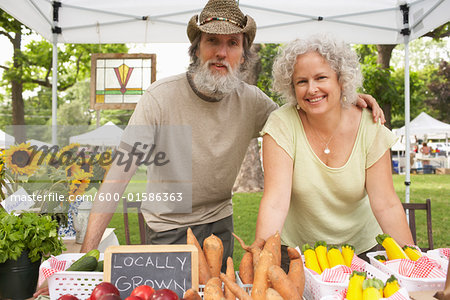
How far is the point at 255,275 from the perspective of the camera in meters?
1.19

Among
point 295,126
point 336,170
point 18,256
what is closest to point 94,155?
point 18,256

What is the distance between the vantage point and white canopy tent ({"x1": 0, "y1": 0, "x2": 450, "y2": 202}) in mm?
3867

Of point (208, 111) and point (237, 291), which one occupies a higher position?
point (208, 111)

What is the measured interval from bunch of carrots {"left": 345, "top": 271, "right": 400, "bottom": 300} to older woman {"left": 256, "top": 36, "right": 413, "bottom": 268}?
61 centimetres

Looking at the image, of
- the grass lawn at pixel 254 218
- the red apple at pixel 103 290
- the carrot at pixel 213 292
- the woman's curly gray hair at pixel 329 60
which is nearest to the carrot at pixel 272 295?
the carrot at pixel 213 292

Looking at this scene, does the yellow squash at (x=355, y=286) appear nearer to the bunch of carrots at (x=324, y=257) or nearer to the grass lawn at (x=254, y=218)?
the bunch of carrots at (x=324, y=257)

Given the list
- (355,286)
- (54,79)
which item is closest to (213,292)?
(355,286)

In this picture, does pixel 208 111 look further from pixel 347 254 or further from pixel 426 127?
pixel 426 127

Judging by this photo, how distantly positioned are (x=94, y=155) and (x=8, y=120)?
2553 cm

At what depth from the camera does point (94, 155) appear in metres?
2.49

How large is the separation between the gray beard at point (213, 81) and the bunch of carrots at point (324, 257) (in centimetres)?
103

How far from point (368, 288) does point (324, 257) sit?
12.4 inches

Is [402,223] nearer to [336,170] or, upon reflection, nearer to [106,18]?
[336,170]

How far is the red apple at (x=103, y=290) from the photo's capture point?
1.08 m
